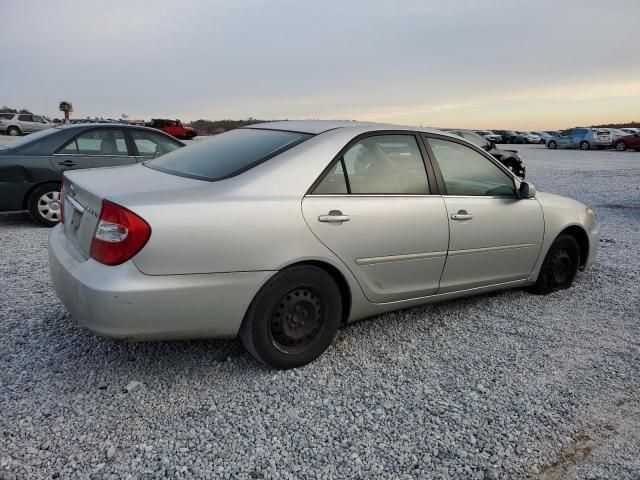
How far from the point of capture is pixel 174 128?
39469 millimetres

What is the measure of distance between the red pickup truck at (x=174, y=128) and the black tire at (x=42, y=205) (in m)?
33.2

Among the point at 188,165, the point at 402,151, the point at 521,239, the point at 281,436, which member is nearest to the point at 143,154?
the point at 188,165

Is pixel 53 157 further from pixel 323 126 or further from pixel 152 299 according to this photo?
pixel 152 299

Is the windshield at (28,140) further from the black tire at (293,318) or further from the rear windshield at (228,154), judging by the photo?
the black tire at (293,318)

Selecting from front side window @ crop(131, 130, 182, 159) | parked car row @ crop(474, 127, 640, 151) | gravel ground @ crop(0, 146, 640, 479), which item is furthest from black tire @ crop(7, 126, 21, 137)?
gravel ground @ crop(0, 146, 640, 479)

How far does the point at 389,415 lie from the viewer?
2.74m

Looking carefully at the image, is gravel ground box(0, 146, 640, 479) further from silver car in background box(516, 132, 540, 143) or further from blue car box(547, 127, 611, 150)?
silver car in background box(516, 132, 540, 143)

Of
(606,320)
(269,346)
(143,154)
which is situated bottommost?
(606,320)

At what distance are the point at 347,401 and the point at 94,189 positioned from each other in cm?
184

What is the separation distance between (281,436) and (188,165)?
1.84 m

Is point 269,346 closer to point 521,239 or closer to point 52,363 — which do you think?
point 52,363

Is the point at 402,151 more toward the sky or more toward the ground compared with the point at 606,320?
more toward the sky

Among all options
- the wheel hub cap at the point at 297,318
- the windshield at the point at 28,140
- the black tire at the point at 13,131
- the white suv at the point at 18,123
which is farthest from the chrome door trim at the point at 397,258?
the black tire at the point at 13,131

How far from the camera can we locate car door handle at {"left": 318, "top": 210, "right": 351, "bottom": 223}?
3070mm
